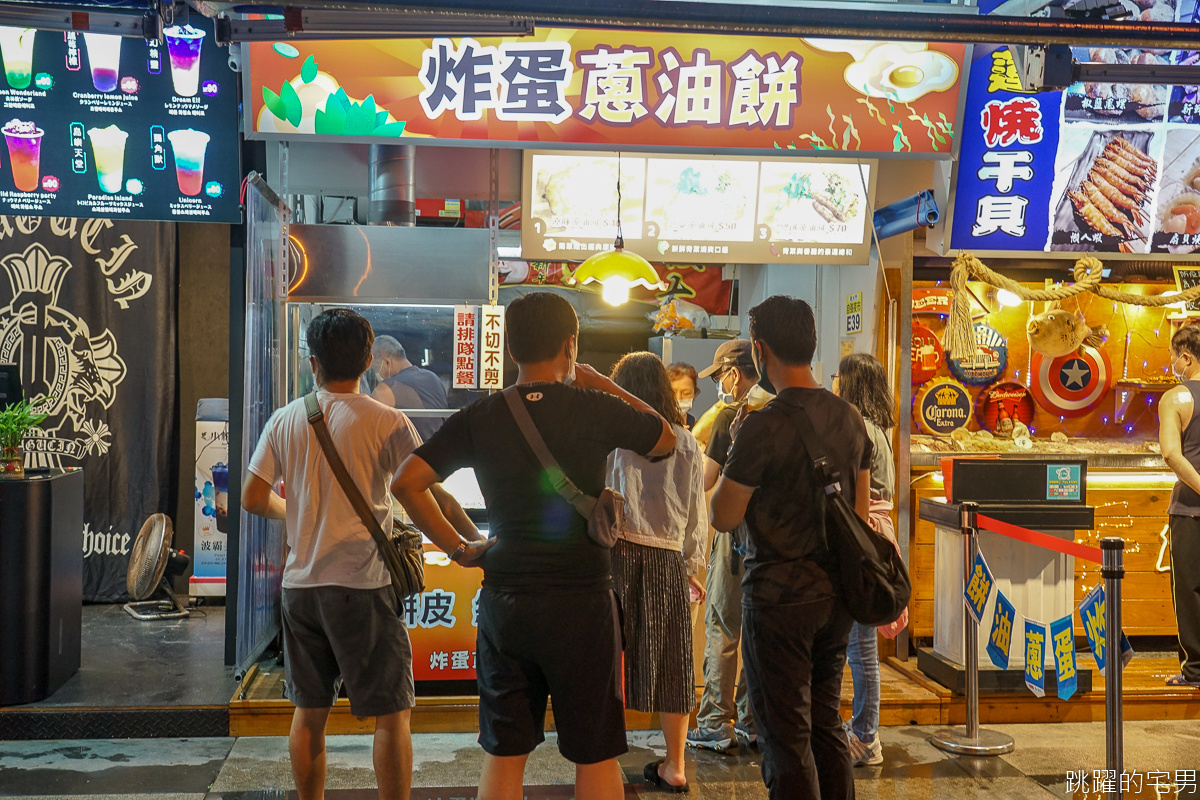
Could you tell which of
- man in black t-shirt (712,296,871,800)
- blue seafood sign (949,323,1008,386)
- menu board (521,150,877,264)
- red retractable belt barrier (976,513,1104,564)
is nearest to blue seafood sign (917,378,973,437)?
blue seafood sign (949,323,1008,386)

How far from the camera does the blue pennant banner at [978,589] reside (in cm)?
496

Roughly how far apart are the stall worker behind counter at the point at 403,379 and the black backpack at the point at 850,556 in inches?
142

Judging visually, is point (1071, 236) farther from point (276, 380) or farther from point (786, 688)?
point (276, 380)

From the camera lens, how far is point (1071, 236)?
262 inches

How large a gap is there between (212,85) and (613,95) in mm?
2350

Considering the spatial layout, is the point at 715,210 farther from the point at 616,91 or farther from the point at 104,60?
the point at 104,60

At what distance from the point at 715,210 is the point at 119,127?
3.66 meters

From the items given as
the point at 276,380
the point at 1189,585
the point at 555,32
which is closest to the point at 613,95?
the point at 555,32

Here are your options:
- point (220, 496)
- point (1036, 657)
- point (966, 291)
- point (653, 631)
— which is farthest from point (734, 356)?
point (220, 496)

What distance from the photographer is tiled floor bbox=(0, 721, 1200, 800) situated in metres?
4.38

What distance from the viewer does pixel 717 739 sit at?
15.8 ft

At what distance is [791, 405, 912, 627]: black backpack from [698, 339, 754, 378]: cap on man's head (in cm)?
160

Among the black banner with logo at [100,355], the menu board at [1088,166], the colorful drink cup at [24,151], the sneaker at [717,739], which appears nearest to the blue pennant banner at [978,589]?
the sneaker at [717,739]

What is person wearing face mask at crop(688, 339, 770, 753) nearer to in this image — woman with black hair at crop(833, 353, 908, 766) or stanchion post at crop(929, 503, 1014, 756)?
woman with black hair at crop(833, 353, 908, 766)
